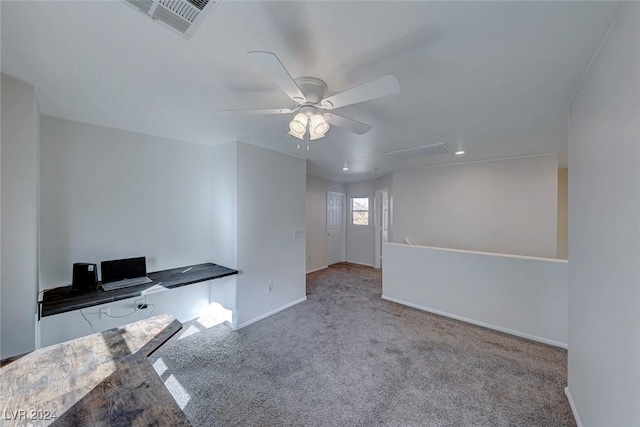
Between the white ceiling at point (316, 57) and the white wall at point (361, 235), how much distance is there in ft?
13.0

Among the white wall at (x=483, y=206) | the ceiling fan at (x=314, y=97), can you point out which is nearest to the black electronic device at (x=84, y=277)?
the ceiling fan at (x=314, y=97)

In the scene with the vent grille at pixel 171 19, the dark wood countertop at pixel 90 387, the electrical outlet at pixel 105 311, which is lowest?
the electrical outlet at pixel 105 311

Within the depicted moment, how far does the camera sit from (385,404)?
1748mm

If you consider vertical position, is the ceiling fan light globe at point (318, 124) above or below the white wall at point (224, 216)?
above

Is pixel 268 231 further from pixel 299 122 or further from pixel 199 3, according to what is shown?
pixel 199 3

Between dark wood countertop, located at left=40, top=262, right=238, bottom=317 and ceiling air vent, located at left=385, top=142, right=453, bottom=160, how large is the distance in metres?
2.77

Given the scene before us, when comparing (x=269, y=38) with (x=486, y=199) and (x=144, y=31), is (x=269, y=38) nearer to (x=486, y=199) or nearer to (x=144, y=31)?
(x=144, y=31)

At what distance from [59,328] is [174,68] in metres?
2.65

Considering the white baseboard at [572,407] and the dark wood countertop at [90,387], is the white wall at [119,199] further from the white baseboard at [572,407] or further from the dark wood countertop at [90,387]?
the white baseboard at [572,407]

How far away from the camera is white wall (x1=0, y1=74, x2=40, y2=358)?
57.9 inches

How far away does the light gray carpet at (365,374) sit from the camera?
166 centimetres

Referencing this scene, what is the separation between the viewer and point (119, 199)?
252 cm

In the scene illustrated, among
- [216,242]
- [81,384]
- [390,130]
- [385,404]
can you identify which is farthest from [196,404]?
[390,130]

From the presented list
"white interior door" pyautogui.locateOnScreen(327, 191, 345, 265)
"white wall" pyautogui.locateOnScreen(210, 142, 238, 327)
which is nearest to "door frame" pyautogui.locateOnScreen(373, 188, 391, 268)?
"white interior door" pyautogui.locateOnScreen(327, 191, 345, 265)
